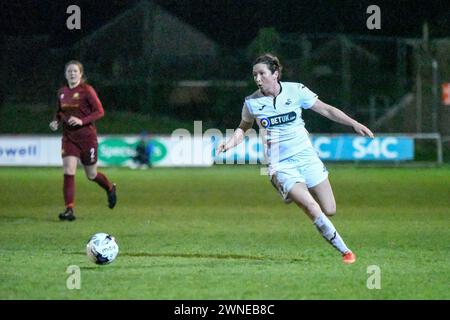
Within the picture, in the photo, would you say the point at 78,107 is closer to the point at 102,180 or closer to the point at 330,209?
the point at 102,180

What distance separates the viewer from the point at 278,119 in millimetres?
10156

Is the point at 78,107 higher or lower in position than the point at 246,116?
higher

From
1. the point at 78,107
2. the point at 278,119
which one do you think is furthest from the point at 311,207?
the point at 78,107

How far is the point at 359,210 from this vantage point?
16828mm

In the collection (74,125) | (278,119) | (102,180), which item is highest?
(74,125)

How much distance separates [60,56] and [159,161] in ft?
29.7

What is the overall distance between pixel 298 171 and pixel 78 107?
5.78 metres

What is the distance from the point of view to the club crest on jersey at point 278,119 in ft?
33.3

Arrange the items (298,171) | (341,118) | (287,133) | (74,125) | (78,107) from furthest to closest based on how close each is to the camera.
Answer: (78,107) → (74,125) → (287,133) → (298,171) → (341,118)

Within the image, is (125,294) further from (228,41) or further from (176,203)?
(228,41)

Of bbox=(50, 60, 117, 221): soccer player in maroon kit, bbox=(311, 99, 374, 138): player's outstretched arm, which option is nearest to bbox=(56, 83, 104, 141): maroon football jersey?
bbox=(50, 60, 117, 221): soccer player in maroon kit

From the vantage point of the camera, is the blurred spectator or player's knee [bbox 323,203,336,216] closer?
player's knee [bbox 323,203,336,216]

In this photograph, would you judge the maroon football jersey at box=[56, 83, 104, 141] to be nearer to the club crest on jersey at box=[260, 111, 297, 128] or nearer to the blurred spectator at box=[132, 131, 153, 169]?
the club crest on jersey at box=[260, 111, 297, 128]

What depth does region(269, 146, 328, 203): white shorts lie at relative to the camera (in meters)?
10.0
